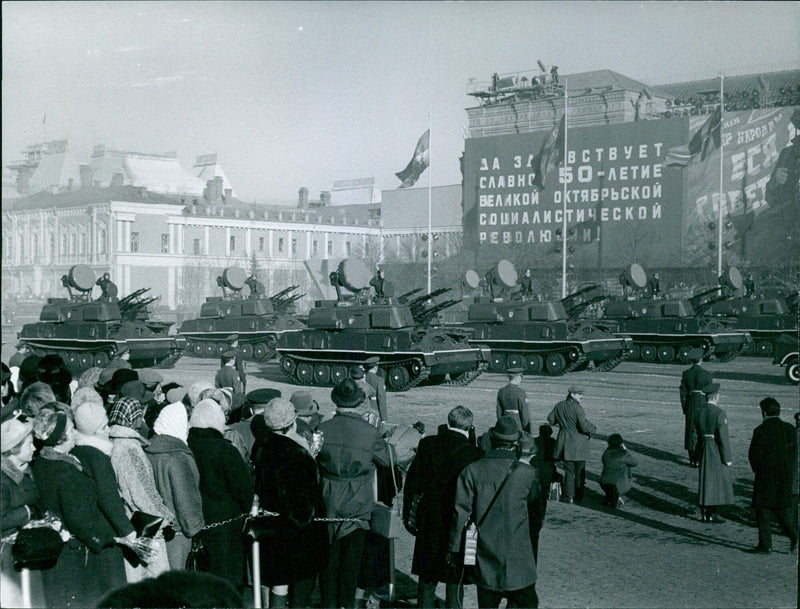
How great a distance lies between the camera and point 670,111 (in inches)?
2443

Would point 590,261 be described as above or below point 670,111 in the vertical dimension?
below

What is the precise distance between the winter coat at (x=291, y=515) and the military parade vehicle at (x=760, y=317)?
2693 cm

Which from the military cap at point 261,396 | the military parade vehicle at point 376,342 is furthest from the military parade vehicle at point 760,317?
the military cap at point 261,396

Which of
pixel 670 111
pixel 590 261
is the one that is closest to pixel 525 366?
pixel 590 261

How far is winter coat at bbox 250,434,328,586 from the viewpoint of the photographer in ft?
21.1

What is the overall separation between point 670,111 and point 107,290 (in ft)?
143

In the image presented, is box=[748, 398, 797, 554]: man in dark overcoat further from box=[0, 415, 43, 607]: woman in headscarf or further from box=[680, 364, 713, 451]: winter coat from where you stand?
box=[0, 415, 43, 607]: woman in headscarf

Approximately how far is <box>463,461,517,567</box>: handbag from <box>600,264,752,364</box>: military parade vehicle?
24.3m

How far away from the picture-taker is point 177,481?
640cm

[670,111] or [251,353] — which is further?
[670,111]

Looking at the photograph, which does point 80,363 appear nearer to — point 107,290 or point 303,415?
point 107,290

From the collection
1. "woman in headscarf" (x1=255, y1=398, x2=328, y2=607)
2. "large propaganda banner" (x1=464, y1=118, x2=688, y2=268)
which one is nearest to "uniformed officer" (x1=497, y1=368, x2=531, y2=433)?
"woman in headscarf" (x1=255, y1=398, x2=328, y2=607)

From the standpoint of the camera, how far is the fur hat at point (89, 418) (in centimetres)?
602

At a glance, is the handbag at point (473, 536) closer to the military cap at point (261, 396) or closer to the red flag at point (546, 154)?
the military cap at point (261, 396)
